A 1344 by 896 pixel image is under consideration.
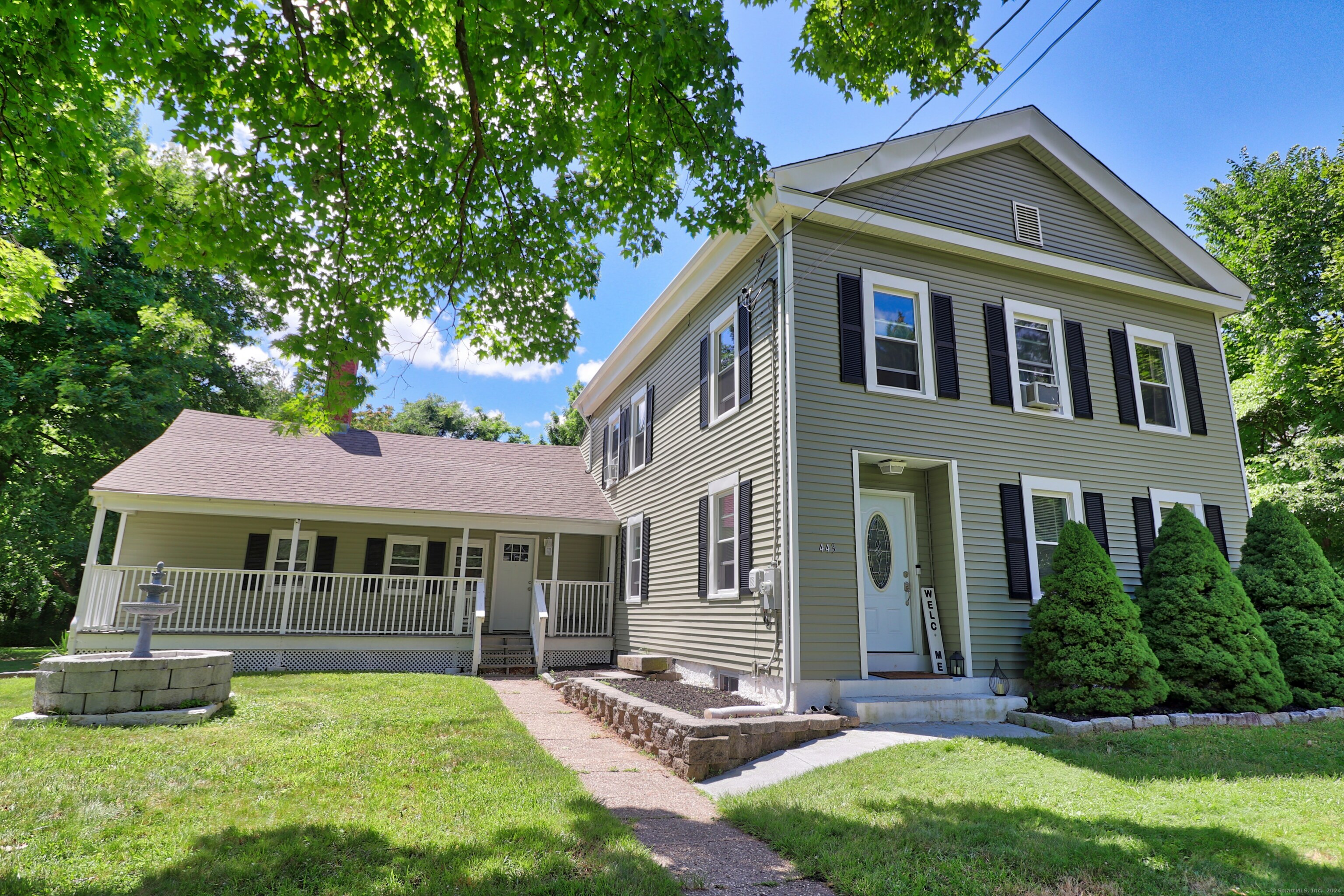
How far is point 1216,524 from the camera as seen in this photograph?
34.2 feet

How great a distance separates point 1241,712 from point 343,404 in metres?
10.1

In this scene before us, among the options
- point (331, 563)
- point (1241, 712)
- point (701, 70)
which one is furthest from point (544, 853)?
point (331, 563)

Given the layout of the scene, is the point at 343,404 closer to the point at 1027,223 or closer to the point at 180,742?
the point at 180,742

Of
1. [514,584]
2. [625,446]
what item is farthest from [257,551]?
[625,446]

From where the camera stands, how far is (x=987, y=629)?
8.59m

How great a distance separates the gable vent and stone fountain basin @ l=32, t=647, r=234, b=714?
11.9 meters

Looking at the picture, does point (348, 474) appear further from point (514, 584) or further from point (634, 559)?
point (634, 559)

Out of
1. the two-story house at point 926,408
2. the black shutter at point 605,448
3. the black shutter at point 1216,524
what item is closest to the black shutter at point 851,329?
the two-story house at point 926,408

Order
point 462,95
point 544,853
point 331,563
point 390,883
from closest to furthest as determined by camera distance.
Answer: point 390,883 → point 544,853 → point 462,95 → point 331,563

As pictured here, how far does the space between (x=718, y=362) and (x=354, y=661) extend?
833 centimetres

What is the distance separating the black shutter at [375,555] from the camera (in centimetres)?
1448

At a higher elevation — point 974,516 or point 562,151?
point 562,151

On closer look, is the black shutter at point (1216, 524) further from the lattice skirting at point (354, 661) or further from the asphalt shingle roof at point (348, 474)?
the lattice skirting at point (354, 661)

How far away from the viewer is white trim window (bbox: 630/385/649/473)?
13586 millimetres
